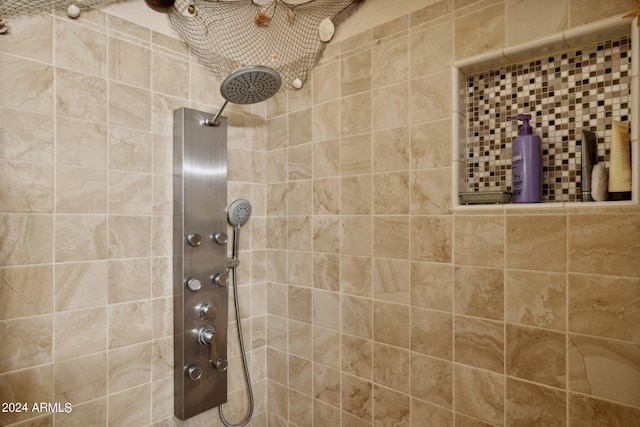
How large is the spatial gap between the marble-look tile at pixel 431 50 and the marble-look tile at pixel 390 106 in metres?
0.07

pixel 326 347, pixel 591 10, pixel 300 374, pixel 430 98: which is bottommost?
pixel 300 374

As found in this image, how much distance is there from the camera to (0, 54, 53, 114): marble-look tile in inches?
39.5

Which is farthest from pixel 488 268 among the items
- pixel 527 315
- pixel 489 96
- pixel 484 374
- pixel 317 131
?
pixel 317 131

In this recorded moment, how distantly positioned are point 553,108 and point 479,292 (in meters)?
0.57

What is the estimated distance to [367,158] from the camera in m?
1.30

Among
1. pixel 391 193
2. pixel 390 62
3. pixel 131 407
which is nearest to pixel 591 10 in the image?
pixel 390 62

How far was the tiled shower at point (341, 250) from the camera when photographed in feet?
3.01

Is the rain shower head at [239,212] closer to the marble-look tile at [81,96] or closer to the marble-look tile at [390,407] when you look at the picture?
the marble-look tile at [81,96]

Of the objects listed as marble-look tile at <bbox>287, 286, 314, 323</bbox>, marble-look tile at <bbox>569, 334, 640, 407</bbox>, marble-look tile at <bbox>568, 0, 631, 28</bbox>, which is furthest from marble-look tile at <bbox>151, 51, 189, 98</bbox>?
marble-look tile at <bbox>569, 334, 640, 407</bbox>

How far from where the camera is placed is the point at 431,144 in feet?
3.74

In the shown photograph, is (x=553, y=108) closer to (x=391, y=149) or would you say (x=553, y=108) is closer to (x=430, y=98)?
(x=430, y=98)

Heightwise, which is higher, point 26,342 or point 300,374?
point 26,342

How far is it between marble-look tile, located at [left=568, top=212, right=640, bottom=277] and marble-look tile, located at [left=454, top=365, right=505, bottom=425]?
0.39m

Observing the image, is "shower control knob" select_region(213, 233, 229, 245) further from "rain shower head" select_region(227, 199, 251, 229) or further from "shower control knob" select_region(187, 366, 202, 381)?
"shower control knob" select_region(187, 366, 202, 381)
